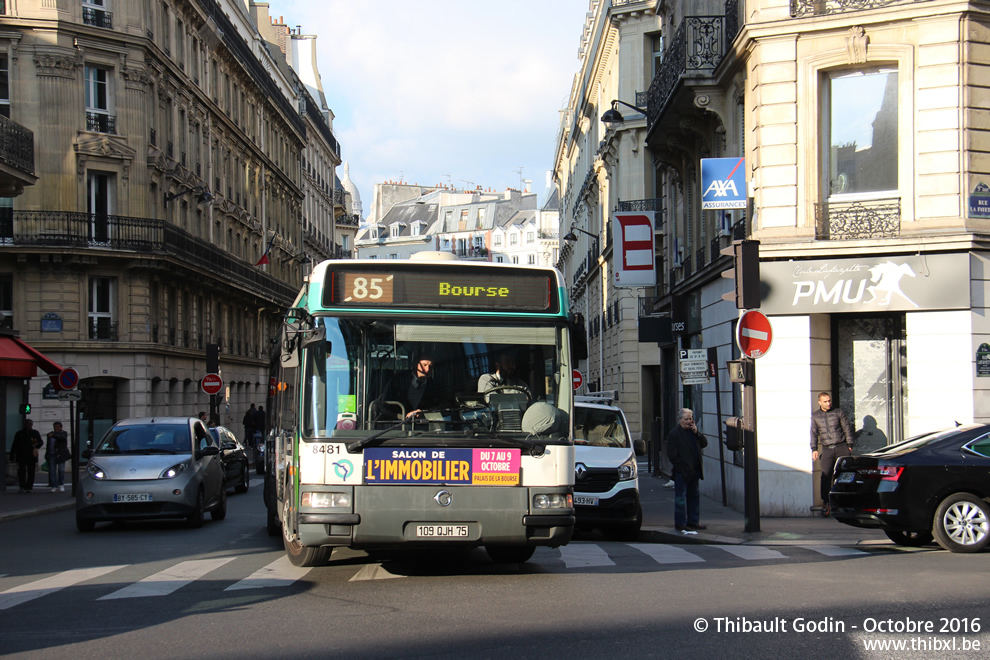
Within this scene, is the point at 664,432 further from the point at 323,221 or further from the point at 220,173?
the point at 323,221

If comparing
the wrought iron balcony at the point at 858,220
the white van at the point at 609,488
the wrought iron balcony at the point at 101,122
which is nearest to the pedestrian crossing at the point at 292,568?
the white van at the point at 609,488

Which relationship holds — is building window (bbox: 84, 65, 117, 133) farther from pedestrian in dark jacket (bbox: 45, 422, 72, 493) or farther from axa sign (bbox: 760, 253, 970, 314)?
axa sign (bbox: 760, 253, 970, 314)

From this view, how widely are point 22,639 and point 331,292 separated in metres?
3.76

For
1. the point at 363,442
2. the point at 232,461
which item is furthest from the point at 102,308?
the point at 363,442

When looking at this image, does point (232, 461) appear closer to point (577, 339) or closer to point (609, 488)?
point (609, 488)

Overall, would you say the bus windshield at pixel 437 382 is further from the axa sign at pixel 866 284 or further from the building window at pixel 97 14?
the building window at pixel 97 14

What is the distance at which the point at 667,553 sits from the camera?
43.2 feet

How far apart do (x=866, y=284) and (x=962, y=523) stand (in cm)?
566

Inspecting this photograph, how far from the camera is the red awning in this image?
2459cm

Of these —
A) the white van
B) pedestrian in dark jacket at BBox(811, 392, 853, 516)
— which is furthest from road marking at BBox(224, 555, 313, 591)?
pedestrian in dark jacket at BBox(811, 392, 853, 516)

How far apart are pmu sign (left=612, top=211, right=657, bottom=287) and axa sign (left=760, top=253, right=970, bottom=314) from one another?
375 inches

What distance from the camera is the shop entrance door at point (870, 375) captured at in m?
17.8

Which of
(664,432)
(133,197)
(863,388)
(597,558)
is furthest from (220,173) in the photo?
(597,558)

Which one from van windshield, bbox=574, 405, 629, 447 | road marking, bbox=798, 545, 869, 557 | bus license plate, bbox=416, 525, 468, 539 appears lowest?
road marking, bbox=798, 545, 869, 557
